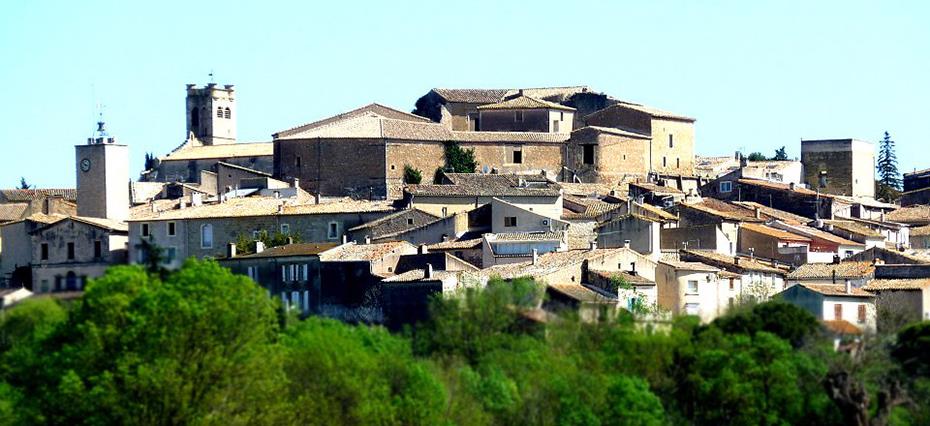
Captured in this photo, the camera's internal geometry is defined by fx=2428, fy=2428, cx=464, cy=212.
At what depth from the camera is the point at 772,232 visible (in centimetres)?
5738

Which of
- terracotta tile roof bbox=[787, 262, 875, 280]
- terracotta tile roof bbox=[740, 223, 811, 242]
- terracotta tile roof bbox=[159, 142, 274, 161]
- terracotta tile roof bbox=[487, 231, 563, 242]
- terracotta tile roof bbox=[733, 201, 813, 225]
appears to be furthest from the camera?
terracotta tile roof bbox=[159, 142, 274, 161]

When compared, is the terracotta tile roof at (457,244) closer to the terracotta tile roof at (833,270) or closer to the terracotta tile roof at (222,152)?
the terracotta tile roof at (833,270)

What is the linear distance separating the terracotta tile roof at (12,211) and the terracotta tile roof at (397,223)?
28.7 feet

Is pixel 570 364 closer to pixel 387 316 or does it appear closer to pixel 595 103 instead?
pixel 387 316

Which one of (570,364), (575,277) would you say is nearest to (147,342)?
(570,364)

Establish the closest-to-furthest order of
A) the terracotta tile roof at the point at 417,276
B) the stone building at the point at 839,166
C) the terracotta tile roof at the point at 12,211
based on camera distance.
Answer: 1. the terracotta tile roof at the point at 417,276
2. the terracotta tile roof at the point at 12,211
3. the stone building at the point at 839,166

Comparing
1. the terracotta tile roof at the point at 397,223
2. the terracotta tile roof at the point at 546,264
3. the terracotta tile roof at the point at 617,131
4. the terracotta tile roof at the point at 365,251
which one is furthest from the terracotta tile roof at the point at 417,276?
the terracotta tile roof at the point at 617,131

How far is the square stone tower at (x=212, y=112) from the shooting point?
99562 mm

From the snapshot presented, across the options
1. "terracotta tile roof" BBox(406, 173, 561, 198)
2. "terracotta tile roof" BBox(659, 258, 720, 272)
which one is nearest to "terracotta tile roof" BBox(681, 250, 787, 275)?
"terracotta tile roof" BBox(659, 258, 720, 272)

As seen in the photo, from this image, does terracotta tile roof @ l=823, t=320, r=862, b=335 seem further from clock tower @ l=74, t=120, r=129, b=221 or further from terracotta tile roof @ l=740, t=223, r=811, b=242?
clock tower @ l=74, t=120, r=129, b=221

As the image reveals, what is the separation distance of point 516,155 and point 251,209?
11.7 metres

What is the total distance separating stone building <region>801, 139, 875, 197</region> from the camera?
7181 centimetres

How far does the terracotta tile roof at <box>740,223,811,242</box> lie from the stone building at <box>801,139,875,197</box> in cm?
1303

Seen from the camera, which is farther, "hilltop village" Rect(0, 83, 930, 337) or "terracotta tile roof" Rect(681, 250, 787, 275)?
"terracotta tile roof" Rect(681, 250, 787, 275)
